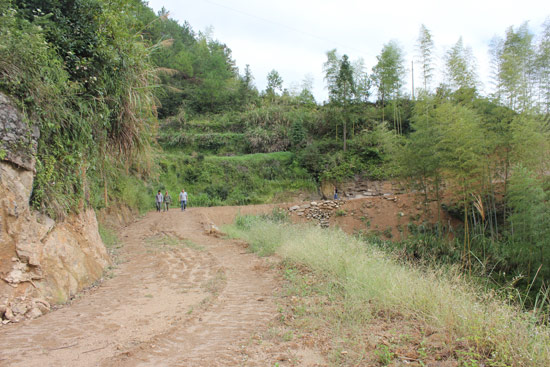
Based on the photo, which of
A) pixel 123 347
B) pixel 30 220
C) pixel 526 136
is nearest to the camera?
pixel 123 347

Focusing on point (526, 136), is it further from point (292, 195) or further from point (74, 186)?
point (292, 195)

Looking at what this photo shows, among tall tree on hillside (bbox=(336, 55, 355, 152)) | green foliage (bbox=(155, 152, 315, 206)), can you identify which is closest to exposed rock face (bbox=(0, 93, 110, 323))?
green foliage (bbox=(155, 152, 315, 206))

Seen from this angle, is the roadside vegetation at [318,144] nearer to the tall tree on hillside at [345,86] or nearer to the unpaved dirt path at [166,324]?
the tall tree on hillside at [345,86]

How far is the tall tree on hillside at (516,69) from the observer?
32.9ft

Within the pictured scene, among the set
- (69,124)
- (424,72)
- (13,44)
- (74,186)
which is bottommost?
(74,186)

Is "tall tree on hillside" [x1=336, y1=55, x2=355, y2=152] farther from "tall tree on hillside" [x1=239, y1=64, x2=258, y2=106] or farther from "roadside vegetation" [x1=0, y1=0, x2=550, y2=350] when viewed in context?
"tall tree on hillside" [x1=239, y1=64, x2=258, y2=106]

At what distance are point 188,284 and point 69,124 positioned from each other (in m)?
3.17

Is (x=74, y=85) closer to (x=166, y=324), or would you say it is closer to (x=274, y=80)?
(x=166, y=324)

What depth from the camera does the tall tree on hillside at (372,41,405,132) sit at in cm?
2620

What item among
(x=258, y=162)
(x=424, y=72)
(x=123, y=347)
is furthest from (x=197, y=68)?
(x=123, y=347)

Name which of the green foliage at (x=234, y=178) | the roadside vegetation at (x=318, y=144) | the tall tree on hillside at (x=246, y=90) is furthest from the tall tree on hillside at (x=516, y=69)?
the tall tree on hillside at (x=246, y=90)

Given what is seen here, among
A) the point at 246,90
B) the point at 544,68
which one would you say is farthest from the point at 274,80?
the point at 544,68

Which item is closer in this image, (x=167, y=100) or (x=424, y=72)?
(x=424, y=72)

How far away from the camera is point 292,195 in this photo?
24766 mm
